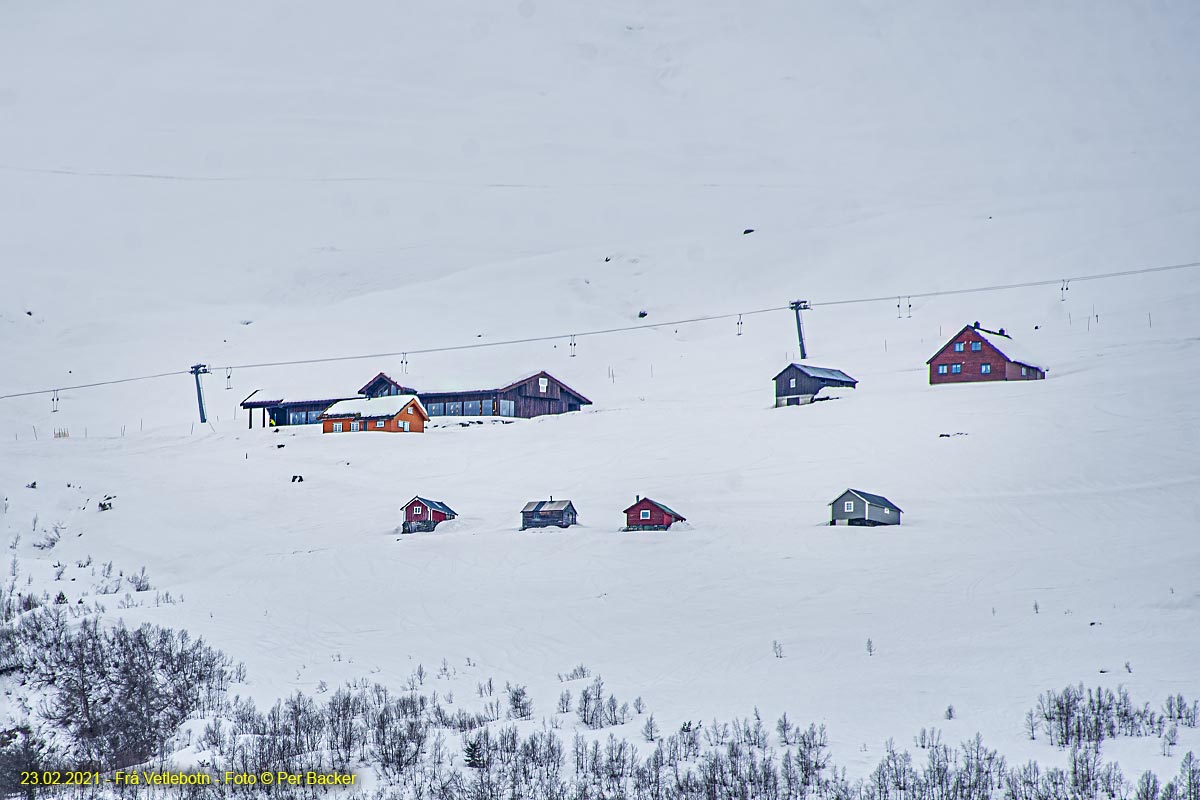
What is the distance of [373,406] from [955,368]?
30.0 m

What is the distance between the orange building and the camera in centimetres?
6119

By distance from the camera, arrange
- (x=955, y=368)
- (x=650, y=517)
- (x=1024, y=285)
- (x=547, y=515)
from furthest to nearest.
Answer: (x=1024, y=285)
(x=955, y=368)
(x=547, y=515)
(x=650, y=517)

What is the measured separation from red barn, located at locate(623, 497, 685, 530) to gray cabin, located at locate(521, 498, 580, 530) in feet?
7.32

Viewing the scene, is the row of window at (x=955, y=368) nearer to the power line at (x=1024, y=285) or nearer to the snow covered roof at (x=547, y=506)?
the snow covered roof at (x=547, y=506)

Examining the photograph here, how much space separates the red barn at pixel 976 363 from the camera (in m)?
63.4

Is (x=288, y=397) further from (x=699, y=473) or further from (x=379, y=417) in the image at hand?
(x=699, y=473)

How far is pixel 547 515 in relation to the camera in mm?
40719

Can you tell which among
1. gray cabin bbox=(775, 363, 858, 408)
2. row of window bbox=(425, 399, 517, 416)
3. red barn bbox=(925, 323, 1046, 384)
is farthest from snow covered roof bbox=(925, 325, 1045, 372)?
row of window bbox=(425, 399, 517, 416)

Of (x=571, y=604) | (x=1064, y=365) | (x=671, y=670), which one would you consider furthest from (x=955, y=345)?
(x=671, y=670)

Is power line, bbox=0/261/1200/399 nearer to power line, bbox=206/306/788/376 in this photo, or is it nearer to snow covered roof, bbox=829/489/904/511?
power line, bbox=206/306/788/376

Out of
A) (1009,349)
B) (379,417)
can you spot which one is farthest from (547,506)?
(1009,349)

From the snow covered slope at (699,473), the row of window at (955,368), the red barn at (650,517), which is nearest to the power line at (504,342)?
the snow covered slope at (699,473)

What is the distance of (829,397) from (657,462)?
631 inches

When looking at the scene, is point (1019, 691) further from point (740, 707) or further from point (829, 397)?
point (829, 397)
